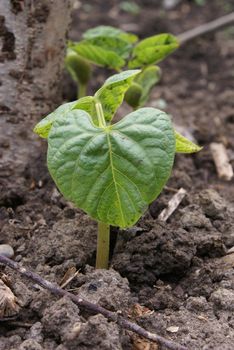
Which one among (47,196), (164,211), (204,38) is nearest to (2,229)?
(47,196)

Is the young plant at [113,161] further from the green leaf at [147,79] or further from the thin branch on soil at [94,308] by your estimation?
the green leaf at [147,79]

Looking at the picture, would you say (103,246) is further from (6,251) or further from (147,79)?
(147,79)

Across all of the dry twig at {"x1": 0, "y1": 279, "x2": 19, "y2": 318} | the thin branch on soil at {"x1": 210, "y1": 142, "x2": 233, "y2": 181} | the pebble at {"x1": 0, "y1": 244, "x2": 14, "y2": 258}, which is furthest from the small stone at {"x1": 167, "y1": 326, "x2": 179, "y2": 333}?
the thin branch on soil at {"x1": 210, "y1": 142, "x2": 233, "y2": 181}

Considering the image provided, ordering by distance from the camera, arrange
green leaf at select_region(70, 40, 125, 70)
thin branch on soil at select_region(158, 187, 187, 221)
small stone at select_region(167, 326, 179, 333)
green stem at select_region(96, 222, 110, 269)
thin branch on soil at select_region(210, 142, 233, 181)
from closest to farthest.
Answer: small stone at select_region(167, 326, 179, 333), green stem at select_region(96, 222, 110, 269), thin branch on soil at select_region(158, 187, 187, 221), green leaf at select_region(70, 40, 125, 70), thin branch on soil at select_region(210, 142, 233, 181)

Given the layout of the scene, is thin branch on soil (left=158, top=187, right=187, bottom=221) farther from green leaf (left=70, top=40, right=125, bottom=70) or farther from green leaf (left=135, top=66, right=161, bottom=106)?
green leaf (left=70, top=40, right=125, bottom=70)

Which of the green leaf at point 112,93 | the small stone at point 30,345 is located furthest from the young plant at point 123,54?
the small stone at point 30,345

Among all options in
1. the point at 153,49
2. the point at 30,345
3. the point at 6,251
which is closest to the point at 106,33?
the point at 153,49
